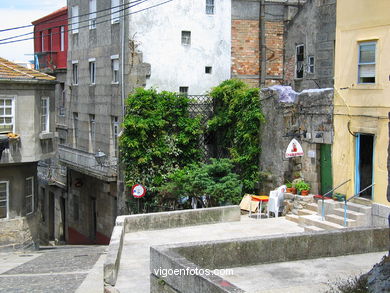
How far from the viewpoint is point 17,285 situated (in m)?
14.5

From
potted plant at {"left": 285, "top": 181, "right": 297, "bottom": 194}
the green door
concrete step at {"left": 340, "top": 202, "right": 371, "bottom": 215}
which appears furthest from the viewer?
potted plant at {"left": 285, "top": 181, "right": 297, "bottom": 194}

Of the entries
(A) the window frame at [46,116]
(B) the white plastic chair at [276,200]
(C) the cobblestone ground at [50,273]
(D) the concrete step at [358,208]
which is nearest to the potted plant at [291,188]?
(B) the white plastic chair at [276,200]

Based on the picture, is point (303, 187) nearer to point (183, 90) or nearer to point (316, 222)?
point (316, 222)

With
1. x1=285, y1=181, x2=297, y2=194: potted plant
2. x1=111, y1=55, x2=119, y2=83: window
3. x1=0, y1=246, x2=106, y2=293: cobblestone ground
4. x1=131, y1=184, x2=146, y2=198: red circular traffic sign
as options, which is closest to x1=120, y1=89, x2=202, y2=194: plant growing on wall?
x1=131, y1=184, x2=146, y2=198: red circular traffic sign

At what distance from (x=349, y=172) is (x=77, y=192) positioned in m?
17.3

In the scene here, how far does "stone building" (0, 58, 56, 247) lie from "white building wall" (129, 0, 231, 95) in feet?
13.6

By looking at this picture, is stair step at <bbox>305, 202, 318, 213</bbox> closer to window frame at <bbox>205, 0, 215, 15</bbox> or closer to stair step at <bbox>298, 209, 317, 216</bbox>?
stair step at <bbox>298, 209, 317, 216</bbox>

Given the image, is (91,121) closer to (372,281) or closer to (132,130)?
(132,130)

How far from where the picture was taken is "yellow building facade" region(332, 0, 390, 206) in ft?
53.4

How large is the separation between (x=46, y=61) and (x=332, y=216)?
21.8 m

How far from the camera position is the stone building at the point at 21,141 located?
21703mm

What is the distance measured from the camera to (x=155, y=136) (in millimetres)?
23531

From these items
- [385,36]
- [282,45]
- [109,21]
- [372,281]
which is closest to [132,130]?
[109,21]

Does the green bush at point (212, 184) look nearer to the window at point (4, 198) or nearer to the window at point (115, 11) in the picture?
the window at point (4, 198)
